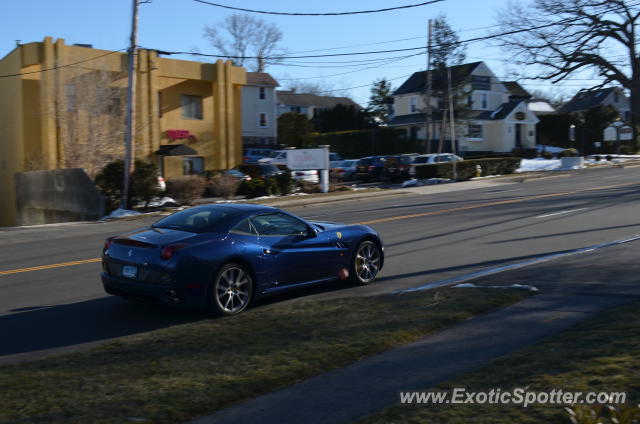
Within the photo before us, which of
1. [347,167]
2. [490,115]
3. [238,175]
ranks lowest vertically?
[238,175]

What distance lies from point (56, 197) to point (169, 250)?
21751 mm

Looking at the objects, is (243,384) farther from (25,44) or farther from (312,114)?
(312,114)

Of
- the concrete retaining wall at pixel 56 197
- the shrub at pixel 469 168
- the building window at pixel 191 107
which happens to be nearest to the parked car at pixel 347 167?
the shrub at pixel 469 168

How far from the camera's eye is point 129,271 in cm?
818

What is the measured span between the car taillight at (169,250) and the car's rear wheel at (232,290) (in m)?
0.60

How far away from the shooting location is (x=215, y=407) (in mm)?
5055

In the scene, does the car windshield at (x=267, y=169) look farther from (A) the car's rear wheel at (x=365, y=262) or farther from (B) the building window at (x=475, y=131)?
(B) the building window at (x=475, y=131)

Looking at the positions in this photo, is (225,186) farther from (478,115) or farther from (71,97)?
(478,115)

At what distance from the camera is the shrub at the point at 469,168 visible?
39.0 m

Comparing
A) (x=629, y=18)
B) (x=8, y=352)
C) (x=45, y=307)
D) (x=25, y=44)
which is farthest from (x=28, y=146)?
(x=629, y=18)

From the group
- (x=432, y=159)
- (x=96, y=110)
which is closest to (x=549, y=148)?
(x=432, y=159)

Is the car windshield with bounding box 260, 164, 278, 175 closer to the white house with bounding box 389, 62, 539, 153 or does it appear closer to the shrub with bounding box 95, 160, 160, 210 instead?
the shrub with bounding box 95, 160, 160, 210

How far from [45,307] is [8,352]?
7.04 feet

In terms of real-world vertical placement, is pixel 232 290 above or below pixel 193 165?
below
